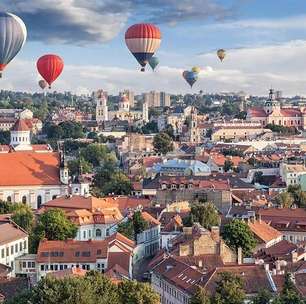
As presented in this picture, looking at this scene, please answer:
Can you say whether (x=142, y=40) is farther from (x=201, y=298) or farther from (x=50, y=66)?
(x=201, y=298)

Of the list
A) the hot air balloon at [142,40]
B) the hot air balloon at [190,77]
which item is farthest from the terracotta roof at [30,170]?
the hot air balloon at [190,77]

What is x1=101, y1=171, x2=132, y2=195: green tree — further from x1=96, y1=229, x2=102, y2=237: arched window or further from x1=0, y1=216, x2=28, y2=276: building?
x1=0, y1=216, x2=28, y2=276: building

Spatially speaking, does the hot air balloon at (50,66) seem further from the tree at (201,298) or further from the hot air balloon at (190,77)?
the hot air balloon at (190,77)

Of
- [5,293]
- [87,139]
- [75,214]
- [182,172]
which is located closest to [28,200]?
[75,214]

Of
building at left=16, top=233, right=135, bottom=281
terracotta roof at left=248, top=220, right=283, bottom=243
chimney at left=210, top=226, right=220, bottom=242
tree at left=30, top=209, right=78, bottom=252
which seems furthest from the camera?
tree at left=30, top=209, right=78, bottom=252

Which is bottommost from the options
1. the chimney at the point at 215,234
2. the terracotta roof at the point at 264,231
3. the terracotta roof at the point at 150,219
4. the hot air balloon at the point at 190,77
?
the terracotta roof at the point at 264,231

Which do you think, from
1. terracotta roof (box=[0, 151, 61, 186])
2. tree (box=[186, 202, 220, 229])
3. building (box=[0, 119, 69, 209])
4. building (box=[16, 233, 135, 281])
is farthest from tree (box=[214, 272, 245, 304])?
terracotta roof (box=[0, 151, 61, 186])

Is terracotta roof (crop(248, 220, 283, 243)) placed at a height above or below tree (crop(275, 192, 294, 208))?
above

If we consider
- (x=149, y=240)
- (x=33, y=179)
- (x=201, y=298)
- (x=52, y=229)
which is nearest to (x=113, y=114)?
(x=33, y=179)
